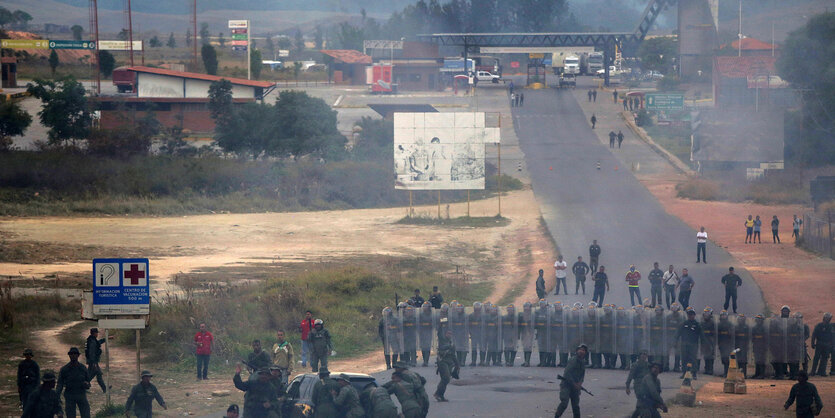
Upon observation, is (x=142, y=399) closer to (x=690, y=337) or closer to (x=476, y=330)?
(x=476, y=330)

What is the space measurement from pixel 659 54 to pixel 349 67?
4329cm

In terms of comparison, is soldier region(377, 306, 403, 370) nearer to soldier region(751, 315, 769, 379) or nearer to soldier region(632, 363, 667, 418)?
soldier region(632, 363, 667, 418)

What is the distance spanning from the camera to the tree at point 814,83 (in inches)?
2223

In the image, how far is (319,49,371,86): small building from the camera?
10731 cm

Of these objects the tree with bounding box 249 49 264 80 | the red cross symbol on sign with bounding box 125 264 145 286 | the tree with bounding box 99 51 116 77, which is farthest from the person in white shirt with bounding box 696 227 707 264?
the tree with bounding box 99 51 116 77

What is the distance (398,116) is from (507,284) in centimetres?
1320

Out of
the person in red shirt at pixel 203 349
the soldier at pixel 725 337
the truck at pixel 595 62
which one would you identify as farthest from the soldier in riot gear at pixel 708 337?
the truck at pixel 595 62

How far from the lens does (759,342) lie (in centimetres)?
1877

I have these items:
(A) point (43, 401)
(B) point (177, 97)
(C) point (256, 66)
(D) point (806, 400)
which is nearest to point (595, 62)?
(C) point (256, 66)

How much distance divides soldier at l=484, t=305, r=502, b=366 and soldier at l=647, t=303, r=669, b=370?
3.12 m

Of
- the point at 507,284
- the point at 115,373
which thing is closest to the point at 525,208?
the point at 507,284

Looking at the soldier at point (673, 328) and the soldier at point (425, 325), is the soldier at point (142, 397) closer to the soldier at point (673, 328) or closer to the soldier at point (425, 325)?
the soldier at point (425, 325)

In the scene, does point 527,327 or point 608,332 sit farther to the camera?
point 527,327

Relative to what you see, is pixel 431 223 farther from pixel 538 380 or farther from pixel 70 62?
pixel 70 62
